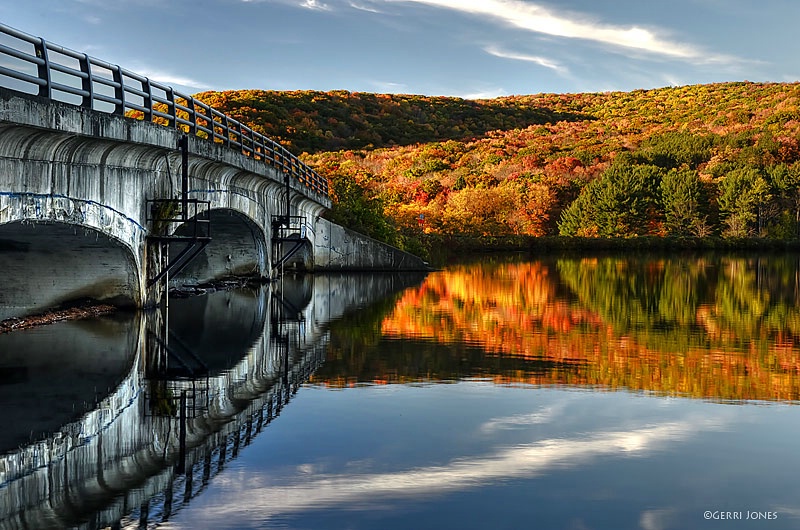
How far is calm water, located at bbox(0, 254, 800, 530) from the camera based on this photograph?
23.4ft

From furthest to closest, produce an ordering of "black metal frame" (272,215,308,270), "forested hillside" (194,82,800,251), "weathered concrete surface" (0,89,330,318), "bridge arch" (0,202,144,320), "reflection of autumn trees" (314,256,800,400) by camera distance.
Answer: "forested hillside" (194,82,800,251)
"black metal frame" (272,215,308,270)
"bridge arch" (0,202,144,320)
"weathered concrete surface" (0,89,330,318)
"reflection of autumn trees" (314,256,800,400)

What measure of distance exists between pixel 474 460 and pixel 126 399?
15.2 ft

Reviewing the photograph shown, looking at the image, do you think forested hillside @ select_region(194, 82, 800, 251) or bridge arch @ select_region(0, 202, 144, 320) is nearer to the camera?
bridge arch @ select_region(0, 202, 144, 320)

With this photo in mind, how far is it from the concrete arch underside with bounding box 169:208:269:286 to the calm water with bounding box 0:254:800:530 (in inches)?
351

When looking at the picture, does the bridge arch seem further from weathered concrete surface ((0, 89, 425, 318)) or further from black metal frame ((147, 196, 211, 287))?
black metal frame ((147, 196, 211, 287))

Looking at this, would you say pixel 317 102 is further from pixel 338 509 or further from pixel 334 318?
pixel 338 509

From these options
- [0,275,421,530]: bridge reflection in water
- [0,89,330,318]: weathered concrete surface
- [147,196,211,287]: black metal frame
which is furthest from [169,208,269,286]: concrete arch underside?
[0,275,421,530]: bridge reflection in water

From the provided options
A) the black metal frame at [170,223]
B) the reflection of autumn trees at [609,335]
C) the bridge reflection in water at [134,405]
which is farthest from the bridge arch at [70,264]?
the reflection of autumn trees at [609,335]

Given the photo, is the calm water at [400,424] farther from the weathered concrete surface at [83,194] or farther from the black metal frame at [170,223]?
the weathered concrete surface at [83,194]

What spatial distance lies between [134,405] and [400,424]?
9.93ft

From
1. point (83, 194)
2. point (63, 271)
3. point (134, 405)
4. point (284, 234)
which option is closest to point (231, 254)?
point (284, 234)

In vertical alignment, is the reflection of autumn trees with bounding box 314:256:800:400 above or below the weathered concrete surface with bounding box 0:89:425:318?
below

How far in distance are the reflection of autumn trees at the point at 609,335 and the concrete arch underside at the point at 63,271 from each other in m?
5.17

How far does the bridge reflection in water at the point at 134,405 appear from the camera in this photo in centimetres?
736
